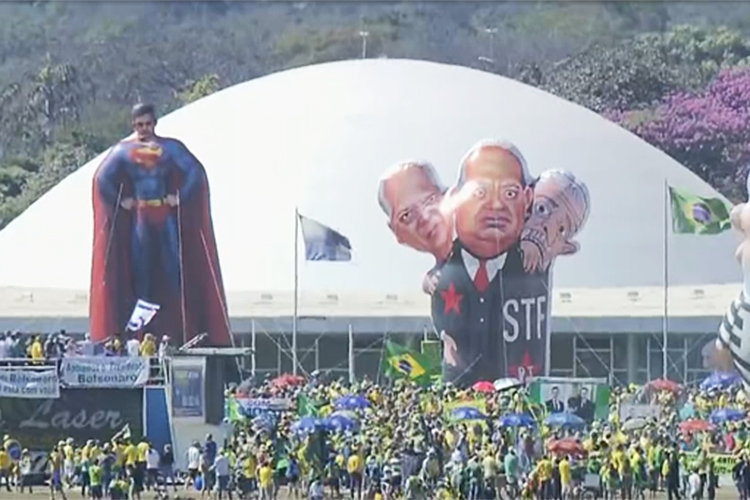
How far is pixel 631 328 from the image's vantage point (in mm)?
76125

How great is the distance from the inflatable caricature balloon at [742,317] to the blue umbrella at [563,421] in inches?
133

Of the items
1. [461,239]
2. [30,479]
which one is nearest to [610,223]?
[461,239]

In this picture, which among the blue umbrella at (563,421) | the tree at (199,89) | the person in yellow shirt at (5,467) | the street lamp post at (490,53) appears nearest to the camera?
the person in yellow shirt at (5,467)

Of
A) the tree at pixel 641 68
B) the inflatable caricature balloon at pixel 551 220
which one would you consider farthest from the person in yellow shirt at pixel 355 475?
the tree at pixel 641 68

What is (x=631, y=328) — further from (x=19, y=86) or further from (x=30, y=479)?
(x=19, y=86)

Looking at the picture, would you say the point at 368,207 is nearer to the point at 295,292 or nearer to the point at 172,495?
the point at 295,292

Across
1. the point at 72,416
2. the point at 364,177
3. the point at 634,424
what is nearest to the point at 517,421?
the point at 634,424

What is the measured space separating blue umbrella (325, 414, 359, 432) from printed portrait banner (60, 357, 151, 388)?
11.7ft

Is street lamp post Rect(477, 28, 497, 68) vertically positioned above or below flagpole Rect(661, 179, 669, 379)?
above

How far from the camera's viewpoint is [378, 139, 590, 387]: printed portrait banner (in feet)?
205

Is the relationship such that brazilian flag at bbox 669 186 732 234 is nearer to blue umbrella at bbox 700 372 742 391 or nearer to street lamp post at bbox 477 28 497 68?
blue umbrella at bbox 700 372 742 391

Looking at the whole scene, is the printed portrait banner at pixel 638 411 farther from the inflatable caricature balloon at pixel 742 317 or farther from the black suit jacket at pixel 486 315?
the black suit jacket at pixel 486 315

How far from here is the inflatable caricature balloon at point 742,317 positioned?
4872 cm

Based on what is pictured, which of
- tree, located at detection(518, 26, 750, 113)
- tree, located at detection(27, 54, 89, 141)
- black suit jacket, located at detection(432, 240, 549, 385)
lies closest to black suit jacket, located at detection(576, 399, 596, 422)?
black suit jacket, located at detection(432, 240, 549, 385)
